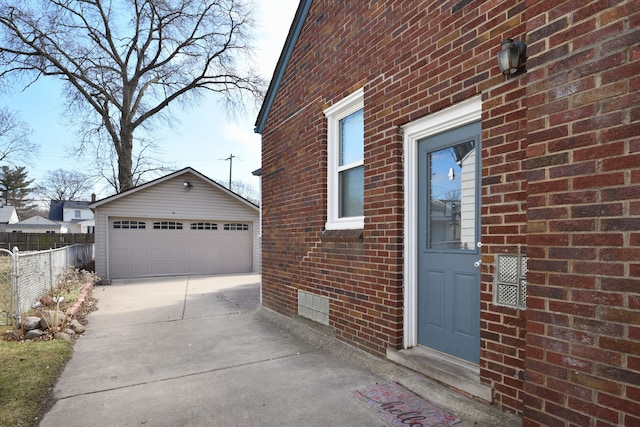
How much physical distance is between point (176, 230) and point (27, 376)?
10.6 metres

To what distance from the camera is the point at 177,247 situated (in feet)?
45.4

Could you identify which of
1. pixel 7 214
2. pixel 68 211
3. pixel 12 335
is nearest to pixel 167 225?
pixel 12 335

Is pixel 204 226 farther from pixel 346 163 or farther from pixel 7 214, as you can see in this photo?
pixel 7 214

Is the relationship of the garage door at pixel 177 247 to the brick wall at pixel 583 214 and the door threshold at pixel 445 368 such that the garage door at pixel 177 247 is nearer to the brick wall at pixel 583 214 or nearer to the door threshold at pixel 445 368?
the door threshold at pixel 445 368

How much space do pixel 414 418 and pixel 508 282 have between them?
4.07 feet

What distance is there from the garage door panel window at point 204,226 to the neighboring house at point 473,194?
8.76 meters

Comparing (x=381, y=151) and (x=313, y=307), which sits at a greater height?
(x=381, y=151)

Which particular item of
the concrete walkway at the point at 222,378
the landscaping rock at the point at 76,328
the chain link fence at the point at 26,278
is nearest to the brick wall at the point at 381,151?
the concrete walkway at the point at 222,378

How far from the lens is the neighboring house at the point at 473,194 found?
1.82 meters

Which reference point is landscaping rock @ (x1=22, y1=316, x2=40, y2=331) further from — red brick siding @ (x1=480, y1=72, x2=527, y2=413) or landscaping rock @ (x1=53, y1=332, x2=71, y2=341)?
red brick siding @ (x1=480, y1=72, x2=527, y2=413)

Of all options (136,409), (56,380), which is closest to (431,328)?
(136,409)

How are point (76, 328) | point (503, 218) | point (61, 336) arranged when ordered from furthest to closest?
point (76, 328) < point (61, 336) < point (503, 218)

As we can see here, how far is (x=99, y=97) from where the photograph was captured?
19812 mm

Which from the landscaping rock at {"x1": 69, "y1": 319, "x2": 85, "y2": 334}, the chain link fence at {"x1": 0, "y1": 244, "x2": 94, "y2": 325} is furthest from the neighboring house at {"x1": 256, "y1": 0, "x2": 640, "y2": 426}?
the chain link fence at {"x1": 0, "y1": 244, "x2": 94, "y2": 325}
